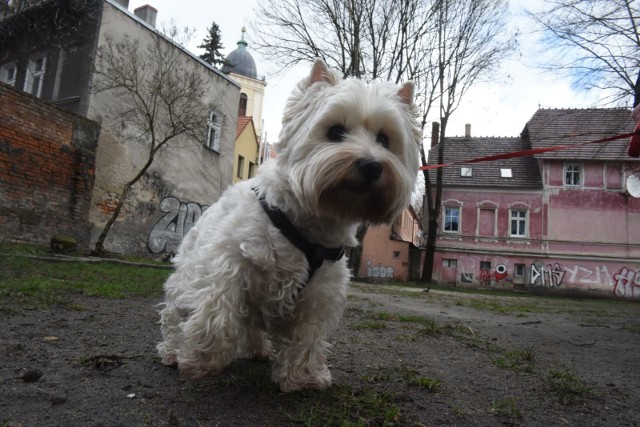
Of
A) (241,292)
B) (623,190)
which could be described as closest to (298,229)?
(241,292)

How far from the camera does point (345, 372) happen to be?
128 inches

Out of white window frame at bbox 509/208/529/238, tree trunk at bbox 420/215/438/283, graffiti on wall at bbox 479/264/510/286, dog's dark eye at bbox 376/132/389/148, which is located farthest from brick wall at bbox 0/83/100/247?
white window frame at bbox 509/208/529/238

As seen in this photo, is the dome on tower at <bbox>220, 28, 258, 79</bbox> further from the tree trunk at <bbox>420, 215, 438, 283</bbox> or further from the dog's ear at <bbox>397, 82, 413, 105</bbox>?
the dog's ear at <bbox>397, 82, 413, 105</bbox>

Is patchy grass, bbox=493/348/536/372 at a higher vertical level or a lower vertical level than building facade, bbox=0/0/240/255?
lower

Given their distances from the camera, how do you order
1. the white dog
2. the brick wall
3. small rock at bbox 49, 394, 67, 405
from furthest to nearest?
the brick wall → the white dog → small rock at bbox 49, 394, 67, 405

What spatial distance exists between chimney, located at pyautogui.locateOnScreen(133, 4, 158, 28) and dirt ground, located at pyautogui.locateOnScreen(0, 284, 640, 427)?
62.5 feet

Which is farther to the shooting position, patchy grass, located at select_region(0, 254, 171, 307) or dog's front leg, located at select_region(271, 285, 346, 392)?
patchy grass, located at select_region(0, 254, 171, 307)

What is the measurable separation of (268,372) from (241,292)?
76cm

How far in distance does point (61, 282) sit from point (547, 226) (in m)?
30.5

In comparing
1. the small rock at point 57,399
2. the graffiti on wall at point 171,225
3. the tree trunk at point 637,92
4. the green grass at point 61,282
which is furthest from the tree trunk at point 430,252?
the small rock at point 57,399

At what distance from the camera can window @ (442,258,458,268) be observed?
31.9 metres

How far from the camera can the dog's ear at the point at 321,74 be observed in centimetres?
279

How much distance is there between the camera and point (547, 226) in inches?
1234

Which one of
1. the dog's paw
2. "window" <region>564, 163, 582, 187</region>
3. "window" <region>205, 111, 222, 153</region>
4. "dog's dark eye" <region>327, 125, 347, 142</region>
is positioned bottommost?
the dog's paw
